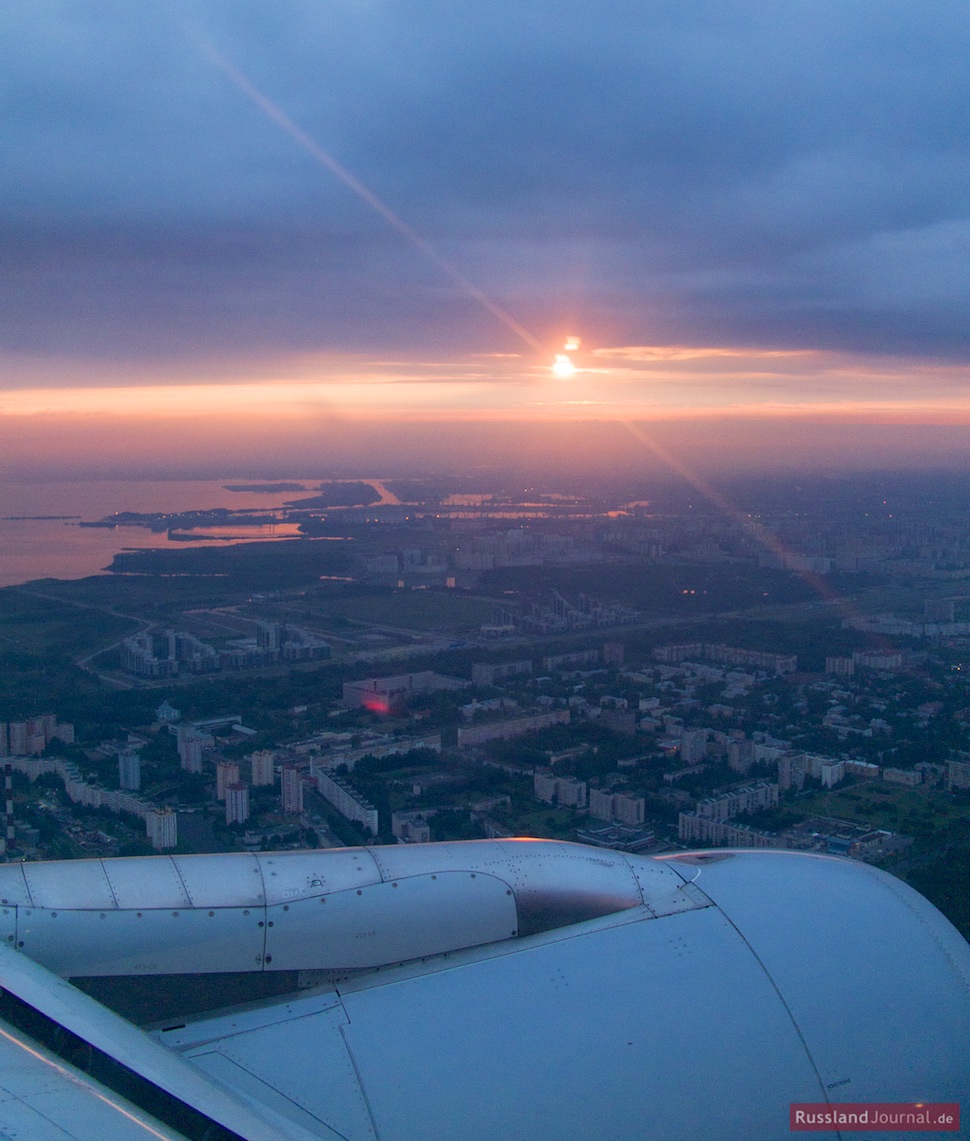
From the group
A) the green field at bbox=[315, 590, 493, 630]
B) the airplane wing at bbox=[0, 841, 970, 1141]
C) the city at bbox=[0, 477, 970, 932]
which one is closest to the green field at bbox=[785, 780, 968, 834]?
the city at bbox=[0, 477, 970, 932]

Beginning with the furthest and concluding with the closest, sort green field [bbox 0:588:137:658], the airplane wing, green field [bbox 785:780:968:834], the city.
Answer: green field [bbox 0:588:137:658]
green field [bbox 785:780:968:834]
the city
the airplane wing

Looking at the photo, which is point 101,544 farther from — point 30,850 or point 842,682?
point 30,850

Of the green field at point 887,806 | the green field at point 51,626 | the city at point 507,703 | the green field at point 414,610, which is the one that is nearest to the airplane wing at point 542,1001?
the city at point 507,703

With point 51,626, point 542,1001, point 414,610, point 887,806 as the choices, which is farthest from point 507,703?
point 542,1001

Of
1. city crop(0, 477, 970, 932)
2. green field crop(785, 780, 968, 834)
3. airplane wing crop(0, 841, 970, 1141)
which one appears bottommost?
green field crop(785, 780, 968, 834)

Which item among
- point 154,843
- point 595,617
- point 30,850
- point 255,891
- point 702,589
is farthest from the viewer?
point 702,589

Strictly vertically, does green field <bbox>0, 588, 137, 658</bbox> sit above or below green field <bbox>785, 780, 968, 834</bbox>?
above

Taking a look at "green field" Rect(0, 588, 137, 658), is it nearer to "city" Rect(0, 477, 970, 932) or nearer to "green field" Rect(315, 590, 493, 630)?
"city" Rect(0, 477, 970, 932)

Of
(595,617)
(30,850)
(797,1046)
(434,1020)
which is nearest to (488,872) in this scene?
(434,1020)

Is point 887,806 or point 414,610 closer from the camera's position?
point 887,806

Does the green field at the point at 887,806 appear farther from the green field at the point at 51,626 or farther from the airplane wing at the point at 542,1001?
the green field at the point at 51,626

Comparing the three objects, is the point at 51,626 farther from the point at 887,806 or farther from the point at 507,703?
the point at 887,806
